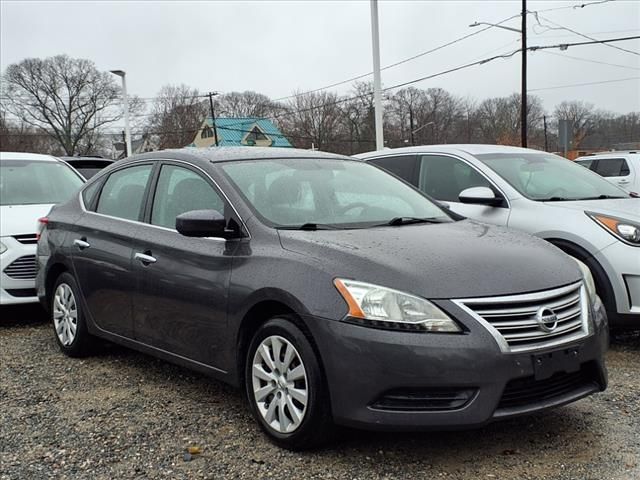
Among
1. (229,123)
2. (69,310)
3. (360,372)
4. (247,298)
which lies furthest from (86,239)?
(229,123)

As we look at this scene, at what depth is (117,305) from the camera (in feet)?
14.6

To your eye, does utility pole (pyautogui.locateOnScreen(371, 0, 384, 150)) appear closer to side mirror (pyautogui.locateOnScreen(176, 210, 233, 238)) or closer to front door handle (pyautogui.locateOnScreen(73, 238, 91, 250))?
front door handle (pyautogui.locateOnScreen(73, 238, 91, 250))

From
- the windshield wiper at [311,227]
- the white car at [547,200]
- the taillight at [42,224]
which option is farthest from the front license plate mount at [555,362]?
the taillight at [42,224]

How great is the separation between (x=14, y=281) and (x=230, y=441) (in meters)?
3.69

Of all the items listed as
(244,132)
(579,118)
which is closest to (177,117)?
(244,132)

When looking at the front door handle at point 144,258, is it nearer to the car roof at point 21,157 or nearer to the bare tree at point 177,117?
the car roof at point 21,157

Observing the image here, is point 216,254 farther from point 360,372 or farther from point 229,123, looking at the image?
point 229,123

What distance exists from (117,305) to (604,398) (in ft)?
10.6

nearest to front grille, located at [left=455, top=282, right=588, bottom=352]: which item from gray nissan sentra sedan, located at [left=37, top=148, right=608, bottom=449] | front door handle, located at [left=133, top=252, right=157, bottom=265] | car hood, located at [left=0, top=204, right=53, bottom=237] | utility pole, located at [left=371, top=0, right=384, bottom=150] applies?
gray nissan sentra sedan, located at [left=37, top=148, right=608, bottom=449]

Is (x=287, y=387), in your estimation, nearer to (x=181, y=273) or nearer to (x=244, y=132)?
(x=181, y=273)

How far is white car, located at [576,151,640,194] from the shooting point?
1315 centimetres

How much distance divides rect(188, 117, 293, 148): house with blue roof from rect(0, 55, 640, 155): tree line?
74.7 inches

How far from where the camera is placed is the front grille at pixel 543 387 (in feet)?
9.60

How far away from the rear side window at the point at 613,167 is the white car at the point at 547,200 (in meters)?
8.14
